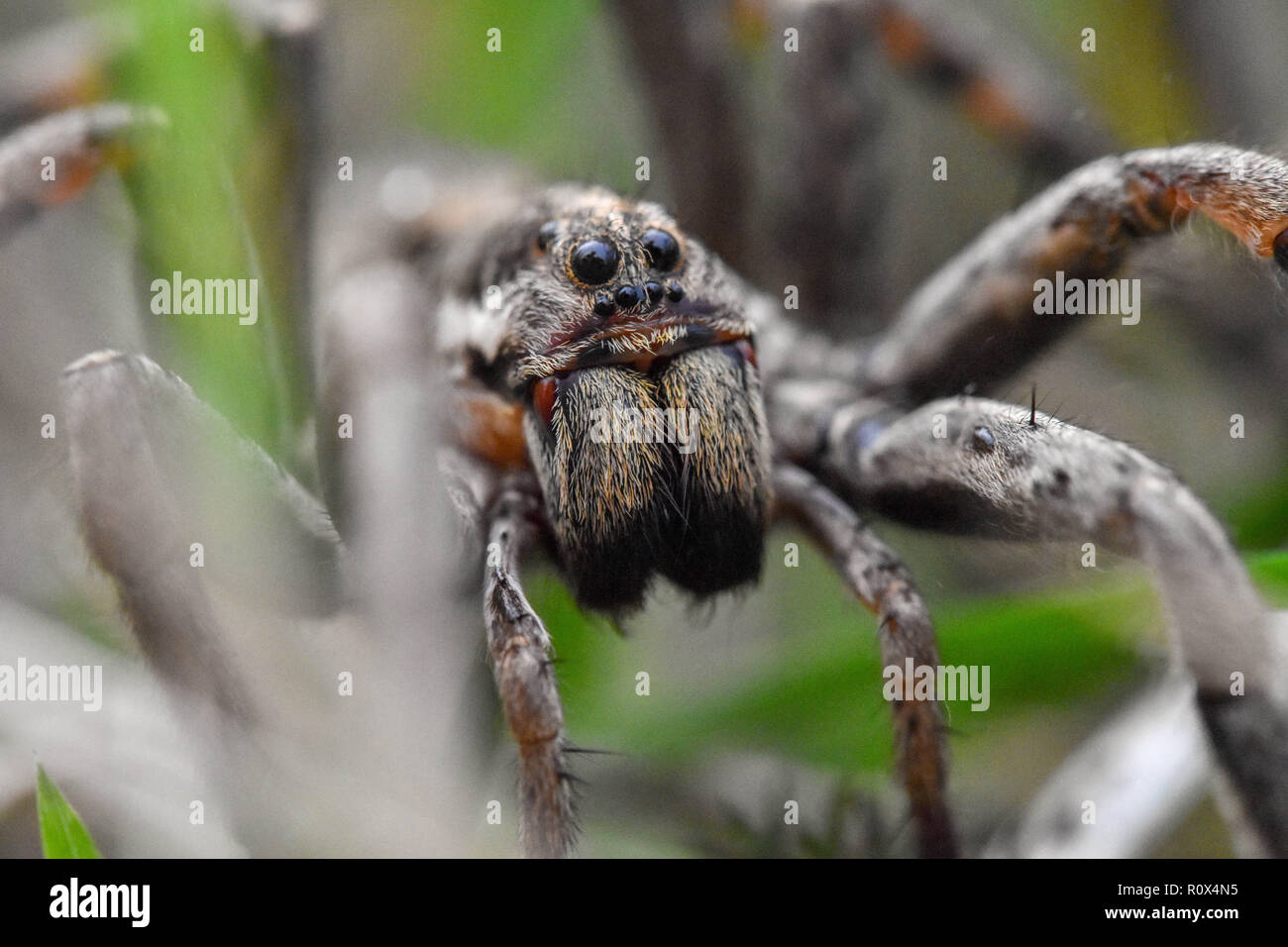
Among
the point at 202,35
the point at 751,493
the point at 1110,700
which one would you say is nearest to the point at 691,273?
the point at 751,493

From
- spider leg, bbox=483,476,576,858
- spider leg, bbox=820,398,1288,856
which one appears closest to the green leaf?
spider leg, bbox=483,476,576,858

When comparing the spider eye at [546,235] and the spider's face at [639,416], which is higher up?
the spider eye at [546,235]

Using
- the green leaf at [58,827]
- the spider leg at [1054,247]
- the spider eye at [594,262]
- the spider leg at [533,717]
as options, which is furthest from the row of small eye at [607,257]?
the green leaf at [58,827]

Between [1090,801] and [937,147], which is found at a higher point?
[937,147]

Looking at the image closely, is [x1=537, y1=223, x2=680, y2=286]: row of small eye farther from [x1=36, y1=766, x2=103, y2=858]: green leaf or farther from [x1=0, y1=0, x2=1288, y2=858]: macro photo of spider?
[x1=36, y1=766, x2=103, y2=858]: green leaf

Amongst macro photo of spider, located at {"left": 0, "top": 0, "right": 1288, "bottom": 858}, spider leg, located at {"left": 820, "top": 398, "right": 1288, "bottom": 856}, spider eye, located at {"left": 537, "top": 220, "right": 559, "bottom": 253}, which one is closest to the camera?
spider leg, located at {"left": 820, "top": 398, "right": 1288, "bottom": 856}

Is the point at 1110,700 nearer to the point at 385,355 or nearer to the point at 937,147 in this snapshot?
the point at 385,355

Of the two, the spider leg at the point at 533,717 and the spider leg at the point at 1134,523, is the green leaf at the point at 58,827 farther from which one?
the spider leg at the point at 1134,523
